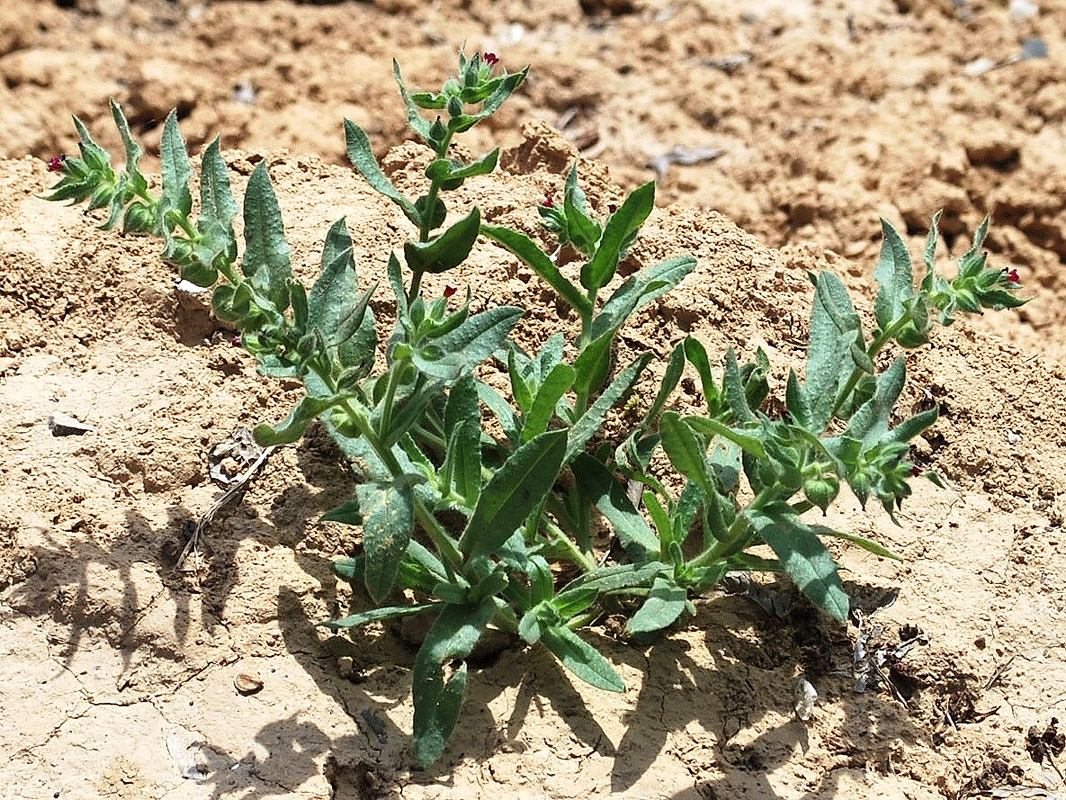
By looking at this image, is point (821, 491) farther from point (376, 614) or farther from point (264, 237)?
point (264, 237)

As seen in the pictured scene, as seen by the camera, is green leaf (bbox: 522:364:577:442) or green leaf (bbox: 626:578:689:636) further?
green leaf (bbox: 522:364:577:442)

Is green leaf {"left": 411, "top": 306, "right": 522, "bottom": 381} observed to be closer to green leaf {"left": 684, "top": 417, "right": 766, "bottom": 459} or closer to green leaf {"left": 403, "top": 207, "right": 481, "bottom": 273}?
green leaf {"left": 403, "top": 207, "right": 481, "bottom": 273}

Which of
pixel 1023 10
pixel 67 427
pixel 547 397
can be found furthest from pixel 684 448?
pixel 1023 10

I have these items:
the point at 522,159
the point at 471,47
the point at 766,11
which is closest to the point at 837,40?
the point at 766,11

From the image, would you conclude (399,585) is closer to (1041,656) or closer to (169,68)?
(1041,656)

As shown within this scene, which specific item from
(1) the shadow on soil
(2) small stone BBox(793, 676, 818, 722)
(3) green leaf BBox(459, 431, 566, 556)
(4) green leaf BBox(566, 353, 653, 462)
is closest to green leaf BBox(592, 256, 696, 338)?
(4) green leaf BBox(566, 353, 653, 462)
